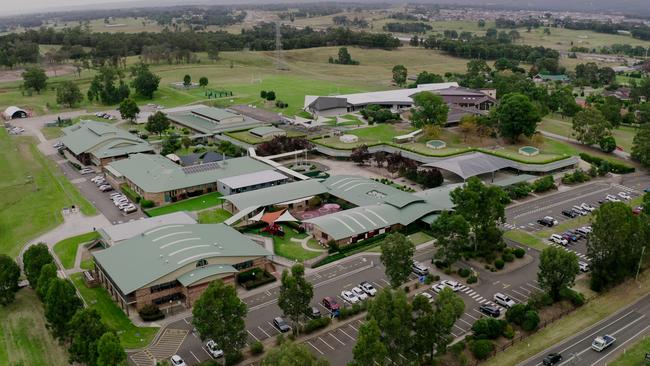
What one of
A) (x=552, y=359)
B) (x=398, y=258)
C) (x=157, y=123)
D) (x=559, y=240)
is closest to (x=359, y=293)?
(x=398, y=258)

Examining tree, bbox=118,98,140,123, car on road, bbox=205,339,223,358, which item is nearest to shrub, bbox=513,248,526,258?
car on road, bbox=205,339,223,358

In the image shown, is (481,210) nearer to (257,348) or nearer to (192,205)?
(257,348)

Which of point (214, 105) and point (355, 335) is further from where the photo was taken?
point (214, 105)

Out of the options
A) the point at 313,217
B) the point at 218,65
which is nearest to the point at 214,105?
the point at 218,65

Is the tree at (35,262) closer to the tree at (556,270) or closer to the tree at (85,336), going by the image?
the tree at (85,336)

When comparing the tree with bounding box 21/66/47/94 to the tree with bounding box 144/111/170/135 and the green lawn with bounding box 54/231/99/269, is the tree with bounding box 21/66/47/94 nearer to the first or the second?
the tree with bounding box 144/111/170/135

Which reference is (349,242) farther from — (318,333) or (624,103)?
(624,103)

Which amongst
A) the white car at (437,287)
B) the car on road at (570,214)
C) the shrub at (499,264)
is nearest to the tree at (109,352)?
the white car at (437,287)
